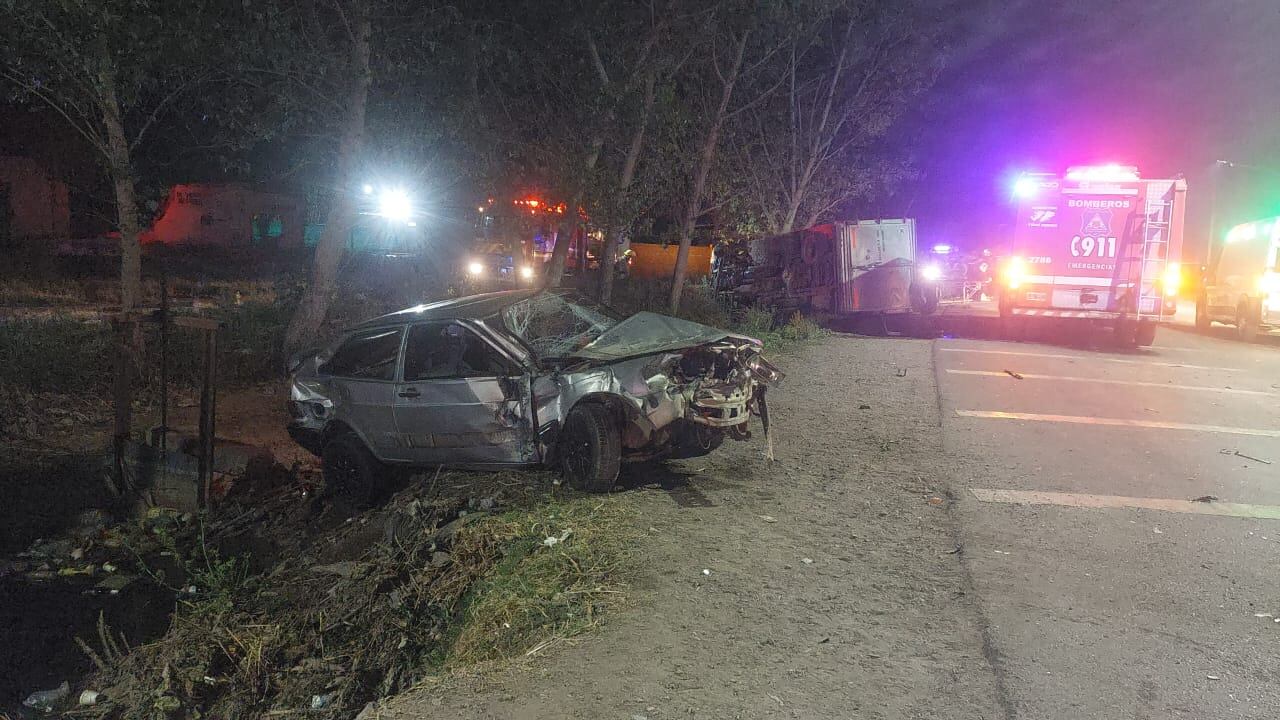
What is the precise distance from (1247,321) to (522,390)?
1865cm

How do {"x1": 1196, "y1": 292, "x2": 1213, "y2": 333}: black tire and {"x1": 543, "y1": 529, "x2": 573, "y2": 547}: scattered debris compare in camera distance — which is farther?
{"x1": 1196, "y1": 292, "x2": 1213, "y2": 333}: black tire

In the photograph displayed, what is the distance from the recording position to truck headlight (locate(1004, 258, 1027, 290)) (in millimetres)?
16469

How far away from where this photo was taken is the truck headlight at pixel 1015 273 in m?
16.5

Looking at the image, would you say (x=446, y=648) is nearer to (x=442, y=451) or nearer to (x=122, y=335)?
(x=442, y=451)

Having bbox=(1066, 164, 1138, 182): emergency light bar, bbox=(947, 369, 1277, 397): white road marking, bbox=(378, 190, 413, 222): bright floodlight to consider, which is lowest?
bbox=(947, 369, 1277, 397): white road marking

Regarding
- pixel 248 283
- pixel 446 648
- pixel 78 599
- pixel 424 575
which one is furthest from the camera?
pixel 248 283

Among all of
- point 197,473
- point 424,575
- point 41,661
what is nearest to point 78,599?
point 41,661

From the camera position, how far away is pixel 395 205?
56.9 feet

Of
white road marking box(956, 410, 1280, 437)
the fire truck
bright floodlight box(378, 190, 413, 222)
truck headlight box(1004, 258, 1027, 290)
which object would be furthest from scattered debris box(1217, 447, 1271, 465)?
bright floodlight box(378, 190, 413, 222)

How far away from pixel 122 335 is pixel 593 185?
8.37 m

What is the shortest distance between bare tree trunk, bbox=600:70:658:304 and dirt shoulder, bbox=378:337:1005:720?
900cm

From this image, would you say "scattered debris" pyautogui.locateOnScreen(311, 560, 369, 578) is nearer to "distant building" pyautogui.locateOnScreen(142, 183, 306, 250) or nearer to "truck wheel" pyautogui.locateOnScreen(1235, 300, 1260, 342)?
"truck wheel" pyautogui.locateOnScreen(1235, 300, 1260, 342)

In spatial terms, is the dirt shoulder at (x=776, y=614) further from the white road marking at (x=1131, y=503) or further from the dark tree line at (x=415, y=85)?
the dark tree line at (x=415, y=85)

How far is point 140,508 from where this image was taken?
26.9ft
